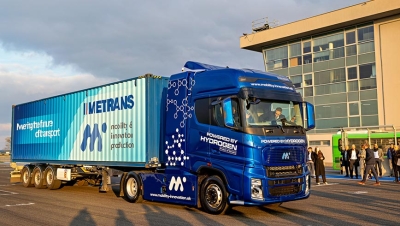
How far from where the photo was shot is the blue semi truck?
31.7 feet

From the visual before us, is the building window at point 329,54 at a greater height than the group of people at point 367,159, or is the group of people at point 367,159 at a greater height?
the building window at point 329,54

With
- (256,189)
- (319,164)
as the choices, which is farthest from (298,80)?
(256,189)

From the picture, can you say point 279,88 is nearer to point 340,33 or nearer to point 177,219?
point 177,219

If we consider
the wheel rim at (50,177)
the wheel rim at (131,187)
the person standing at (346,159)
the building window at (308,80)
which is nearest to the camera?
the wheel rim at (131,187)

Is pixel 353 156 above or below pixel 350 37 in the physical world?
below

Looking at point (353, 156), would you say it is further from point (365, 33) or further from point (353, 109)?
point (365, 33)

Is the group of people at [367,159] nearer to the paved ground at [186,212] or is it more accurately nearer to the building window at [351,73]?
the paved ground at [186,212]

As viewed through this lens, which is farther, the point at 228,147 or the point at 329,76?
the point at 329,76

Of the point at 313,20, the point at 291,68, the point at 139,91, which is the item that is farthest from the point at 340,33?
the point at 139,91

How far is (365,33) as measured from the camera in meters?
33.9

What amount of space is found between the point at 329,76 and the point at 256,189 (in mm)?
28525

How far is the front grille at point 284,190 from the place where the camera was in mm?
9647

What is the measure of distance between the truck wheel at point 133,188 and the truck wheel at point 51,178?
5161 millimetres

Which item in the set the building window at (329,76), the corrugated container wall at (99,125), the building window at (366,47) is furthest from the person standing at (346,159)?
the corrugated container wall at (99,125)
